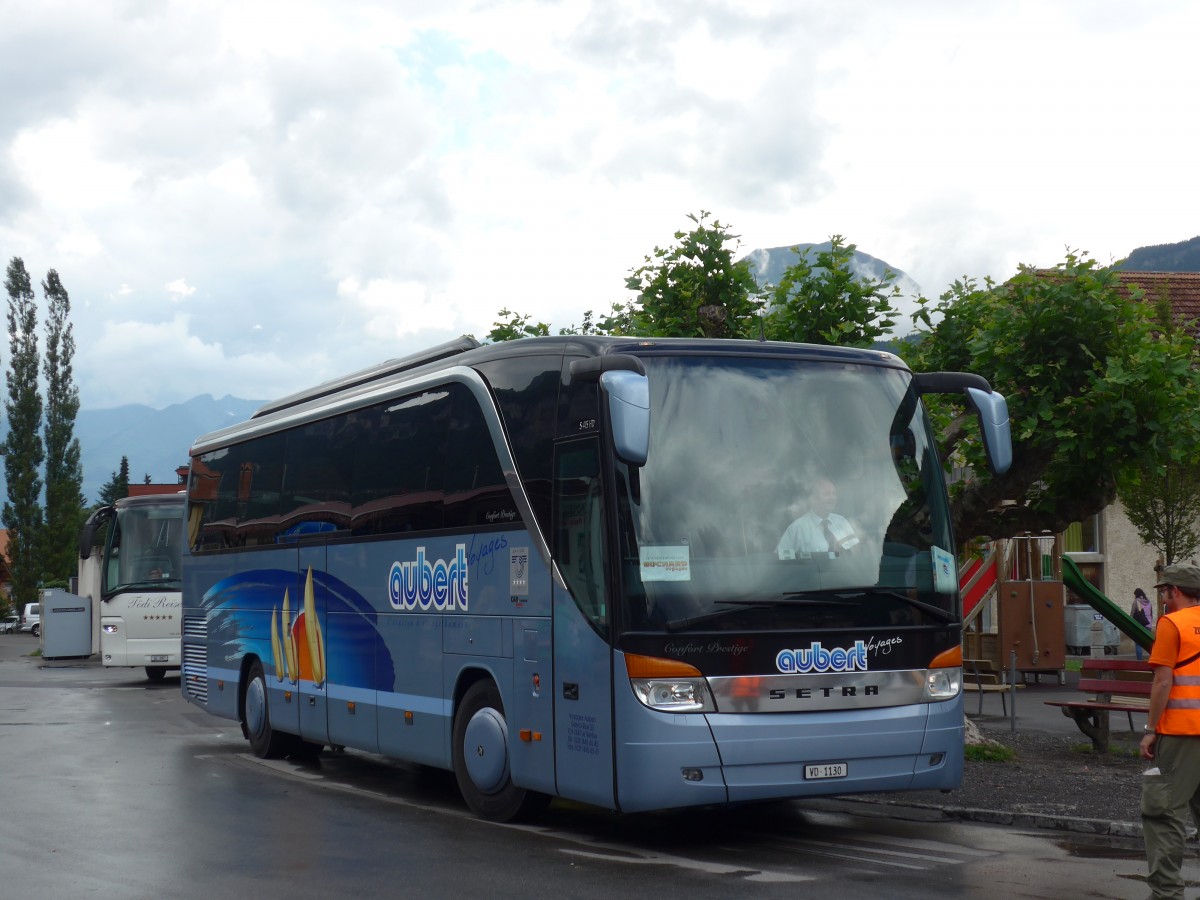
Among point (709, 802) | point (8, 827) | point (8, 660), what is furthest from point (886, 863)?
point (8, 660)

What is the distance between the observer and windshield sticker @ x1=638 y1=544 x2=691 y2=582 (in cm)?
905

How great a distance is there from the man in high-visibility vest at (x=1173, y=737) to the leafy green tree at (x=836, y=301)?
6.69 metres

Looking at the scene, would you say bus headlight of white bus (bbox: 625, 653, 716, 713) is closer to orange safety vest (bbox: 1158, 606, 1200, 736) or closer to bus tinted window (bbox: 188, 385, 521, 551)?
bus tinted window (bbox: 188, 385, 521, 551)

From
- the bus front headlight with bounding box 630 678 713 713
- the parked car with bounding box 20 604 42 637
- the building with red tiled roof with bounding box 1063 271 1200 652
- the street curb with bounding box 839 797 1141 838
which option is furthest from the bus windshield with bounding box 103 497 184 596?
the parked car with bounding box 20 604 42 637

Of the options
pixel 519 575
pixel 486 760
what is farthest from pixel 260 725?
pixel 519 575

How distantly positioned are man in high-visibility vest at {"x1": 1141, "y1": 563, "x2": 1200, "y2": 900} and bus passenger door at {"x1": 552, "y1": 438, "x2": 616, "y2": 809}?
10.2ft

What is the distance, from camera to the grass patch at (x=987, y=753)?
45.8 ft

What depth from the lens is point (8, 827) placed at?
1069cm

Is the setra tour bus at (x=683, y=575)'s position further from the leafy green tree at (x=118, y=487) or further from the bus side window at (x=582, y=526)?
the leafy green tree at (x=118, y=487)

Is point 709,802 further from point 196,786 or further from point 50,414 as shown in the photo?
point 50,414

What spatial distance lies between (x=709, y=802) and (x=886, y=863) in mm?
1179

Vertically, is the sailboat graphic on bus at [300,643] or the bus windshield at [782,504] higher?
the bus windshield at [782,504]

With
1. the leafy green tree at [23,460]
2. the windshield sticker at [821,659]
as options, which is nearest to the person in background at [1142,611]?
the windshield sticker at [821,659]

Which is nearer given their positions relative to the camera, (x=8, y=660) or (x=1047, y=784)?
(x=1047, y=784)
